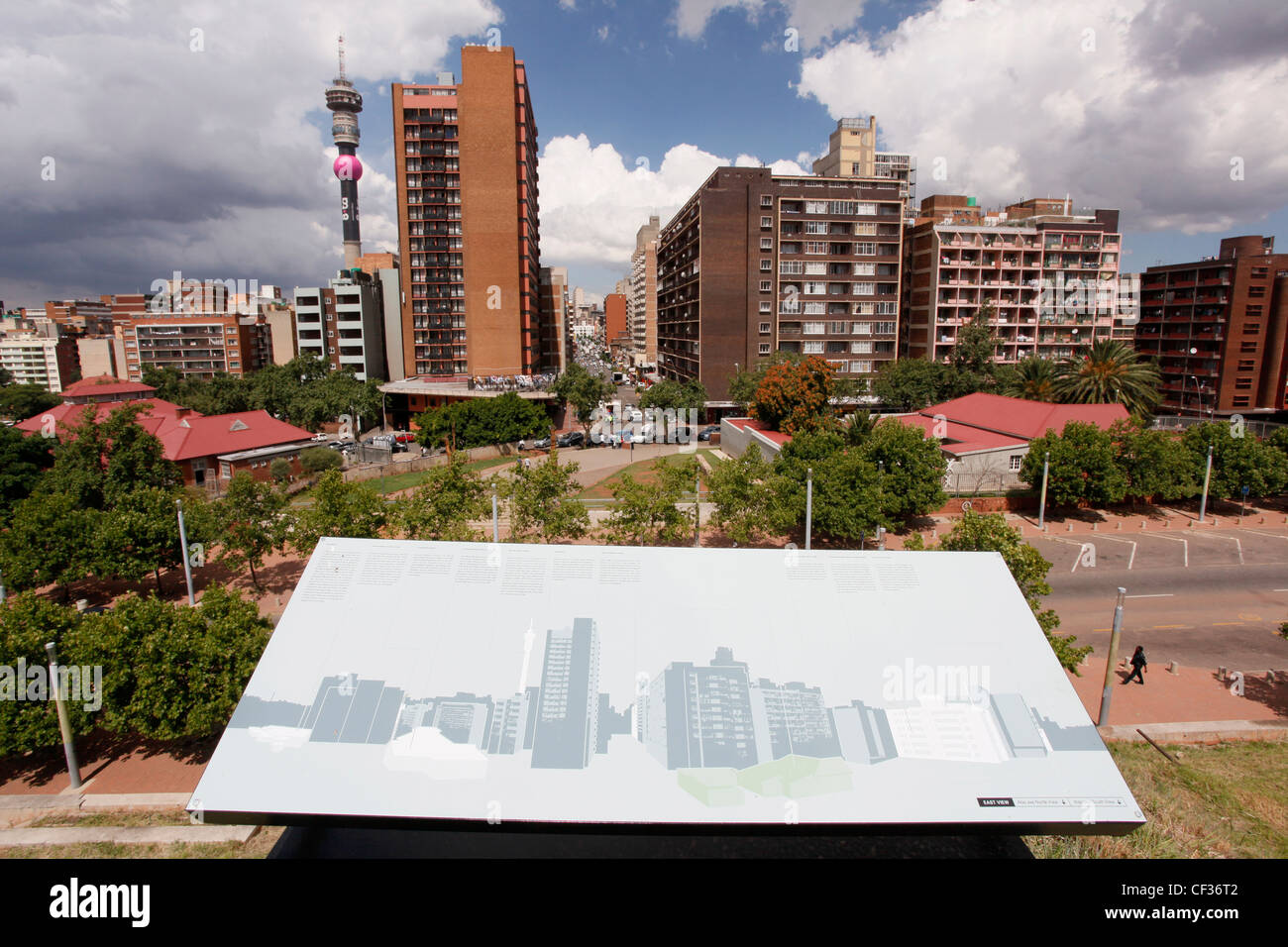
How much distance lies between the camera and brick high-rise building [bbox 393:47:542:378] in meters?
67.6

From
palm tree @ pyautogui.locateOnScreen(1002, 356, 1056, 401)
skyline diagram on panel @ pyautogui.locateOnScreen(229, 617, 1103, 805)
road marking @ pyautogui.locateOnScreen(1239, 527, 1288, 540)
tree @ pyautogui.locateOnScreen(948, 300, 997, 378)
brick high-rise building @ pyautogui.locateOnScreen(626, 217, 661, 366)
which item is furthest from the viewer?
brick high-rise building @ pyautogui.locateOnScreen(626, 217, 661, 366)

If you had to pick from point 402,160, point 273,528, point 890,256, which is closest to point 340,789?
Answer: point 273,528

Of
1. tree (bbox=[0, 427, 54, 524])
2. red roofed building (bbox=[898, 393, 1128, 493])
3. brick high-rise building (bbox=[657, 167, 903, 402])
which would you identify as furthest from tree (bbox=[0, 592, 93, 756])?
brick high-rise building (bbox=[657, 167, 903, 402])

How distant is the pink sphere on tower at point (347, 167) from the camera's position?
10569cm

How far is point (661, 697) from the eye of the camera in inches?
378

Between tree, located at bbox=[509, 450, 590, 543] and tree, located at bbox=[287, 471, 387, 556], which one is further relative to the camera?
tree, located at bbox=[509, 450, 590, 543]

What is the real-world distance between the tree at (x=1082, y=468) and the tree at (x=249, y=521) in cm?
3315

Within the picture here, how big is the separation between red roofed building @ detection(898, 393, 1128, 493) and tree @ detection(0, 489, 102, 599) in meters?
35.8

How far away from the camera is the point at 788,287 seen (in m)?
65.2

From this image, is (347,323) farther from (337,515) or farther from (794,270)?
(337,515)

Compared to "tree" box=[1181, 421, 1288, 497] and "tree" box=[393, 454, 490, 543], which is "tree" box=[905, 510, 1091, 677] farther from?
"tree" box=[1181, 421, 1288, 497]

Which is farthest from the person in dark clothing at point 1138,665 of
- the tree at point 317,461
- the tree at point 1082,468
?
the tree at point 317,461

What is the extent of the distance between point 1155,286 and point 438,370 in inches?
3353

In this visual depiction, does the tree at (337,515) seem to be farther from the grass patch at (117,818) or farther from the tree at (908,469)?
the tree at (908,469)
